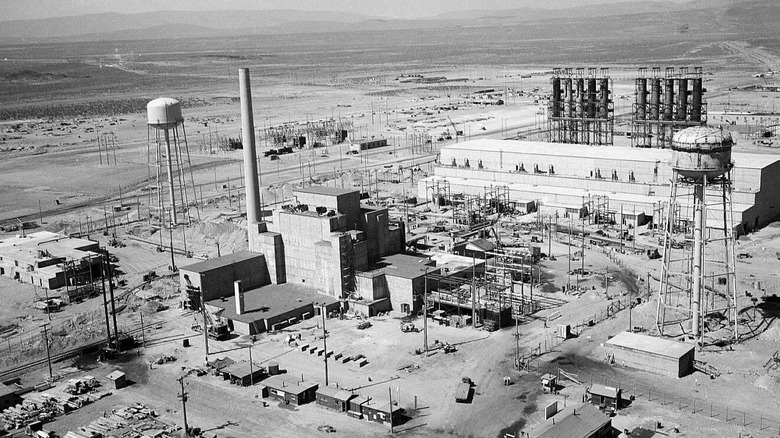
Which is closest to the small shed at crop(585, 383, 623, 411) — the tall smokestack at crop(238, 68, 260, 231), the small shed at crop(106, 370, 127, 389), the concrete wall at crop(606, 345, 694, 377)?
the concrete wall at crop(606, 345, 694, 377)

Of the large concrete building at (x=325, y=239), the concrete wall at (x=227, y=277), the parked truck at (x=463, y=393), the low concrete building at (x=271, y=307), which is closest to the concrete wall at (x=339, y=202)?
the large concrete building at (x=325, y=239)

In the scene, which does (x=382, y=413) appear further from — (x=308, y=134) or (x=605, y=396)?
(x=308, y=134)

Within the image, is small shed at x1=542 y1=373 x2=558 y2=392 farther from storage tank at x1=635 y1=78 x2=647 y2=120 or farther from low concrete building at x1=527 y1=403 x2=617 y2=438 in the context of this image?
storage tank at x1=635 y1=78 x2=647 y2=120

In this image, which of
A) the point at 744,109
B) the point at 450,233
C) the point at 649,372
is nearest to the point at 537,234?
the point at 450,233

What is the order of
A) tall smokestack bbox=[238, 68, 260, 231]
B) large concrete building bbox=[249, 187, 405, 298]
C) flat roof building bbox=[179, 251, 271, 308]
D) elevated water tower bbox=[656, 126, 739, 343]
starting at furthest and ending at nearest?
1. tall smokestack bbox=[238, 68, 260, 231]
2. flat roof building bbox=[179, 251, 271, 308]
3. large concrete building bbox=[249, 187, 405, 298]
4. elevated water tower bbox=[656, 126, 739, 343]

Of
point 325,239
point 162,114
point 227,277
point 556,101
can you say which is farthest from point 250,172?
point 556,101

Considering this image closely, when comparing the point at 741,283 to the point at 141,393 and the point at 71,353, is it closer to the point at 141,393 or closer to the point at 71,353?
the point at 141,393
